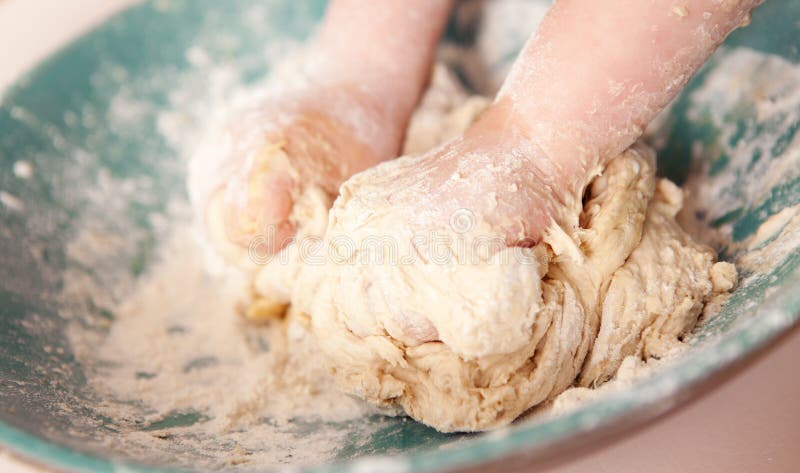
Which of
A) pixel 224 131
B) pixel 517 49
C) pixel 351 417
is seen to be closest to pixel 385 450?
pixel 351 417

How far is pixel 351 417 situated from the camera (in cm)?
82

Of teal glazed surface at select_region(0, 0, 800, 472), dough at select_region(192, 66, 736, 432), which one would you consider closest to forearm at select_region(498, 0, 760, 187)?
dough at select_region(192, 66, 736, 432)

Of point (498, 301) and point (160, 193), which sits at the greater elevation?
point (160, 193)

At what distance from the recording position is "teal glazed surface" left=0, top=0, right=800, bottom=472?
0.52 metres

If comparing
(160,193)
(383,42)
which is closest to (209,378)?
(160,193)

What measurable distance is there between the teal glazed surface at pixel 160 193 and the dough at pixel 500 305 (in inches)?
1.8

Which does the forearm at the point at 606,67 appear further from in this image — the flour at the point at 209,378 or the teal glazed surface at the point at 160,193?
the flour at the point at 209,378

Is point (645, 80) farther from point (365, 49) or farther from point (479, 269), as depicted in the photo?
point (365, 49)

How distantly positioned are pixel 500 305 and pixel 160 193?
78cm

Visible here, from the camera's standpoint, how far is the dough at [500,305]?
0.67 meters

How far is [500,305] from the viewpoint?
2.11ft

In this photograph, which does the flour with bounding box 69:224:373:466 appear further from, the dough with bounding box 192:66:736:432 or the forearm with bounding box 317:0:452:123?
the forearm with bounding box 317:0:452:123

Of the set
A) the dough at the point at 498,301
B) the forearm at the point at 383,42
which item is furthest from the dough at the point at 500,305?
the forearm at the point at 383,42

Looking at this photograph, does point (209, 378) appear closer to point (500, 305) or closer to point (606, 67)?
point (500, 305)
